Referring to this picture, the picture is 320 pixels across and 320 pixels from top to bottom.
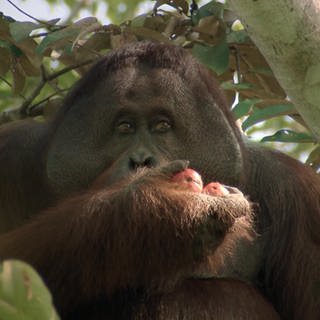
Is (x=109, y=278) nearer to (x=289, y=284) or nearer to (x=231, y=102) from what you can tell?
(x=289, y=284)

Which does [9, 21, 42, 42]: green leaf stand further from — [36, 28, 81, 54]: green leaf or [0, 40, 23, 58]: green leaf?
[0, 40, 23, 58]: green leaf

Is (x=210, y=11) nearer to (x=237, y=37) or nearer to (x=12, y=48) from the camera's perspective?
(x=237, y=37)

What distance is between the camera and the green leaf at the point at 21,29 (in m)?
4.75

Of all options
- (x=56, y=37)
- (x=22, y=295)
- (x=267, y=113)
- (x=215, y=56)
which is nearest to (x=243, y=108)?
(x=267, y=113)

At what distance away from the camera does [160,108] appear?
4.34 meters

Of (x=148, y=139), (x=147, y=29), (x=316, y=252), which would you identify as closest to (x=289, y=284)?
(x=316, y=252)

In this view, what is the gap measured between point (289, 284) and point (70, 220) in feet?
4.06

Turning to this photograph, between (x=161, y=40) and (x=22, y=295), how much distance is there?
122 inches

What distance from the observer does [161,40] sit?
4973 millimetres

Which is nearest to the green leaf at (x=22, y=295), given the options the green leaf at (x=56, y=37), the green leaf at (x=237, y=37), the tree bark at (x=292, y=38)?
the tree bark at (x=292, y=38)

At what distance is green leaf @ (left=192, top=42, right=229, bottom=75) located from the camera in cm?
491

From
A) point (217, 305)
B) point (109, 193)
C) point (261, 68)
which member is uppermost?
point (261, 68)

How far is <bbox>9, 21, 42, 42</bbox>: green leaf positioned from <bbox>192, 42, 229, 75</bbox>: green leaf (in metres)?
0.93

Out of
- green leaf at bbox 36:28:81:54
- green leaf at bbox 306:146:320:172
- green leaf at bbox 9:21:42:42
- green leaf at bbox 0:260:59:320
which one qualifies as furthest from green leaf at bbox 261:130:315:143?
Result: green leaf at bbox 0:260:59:320
